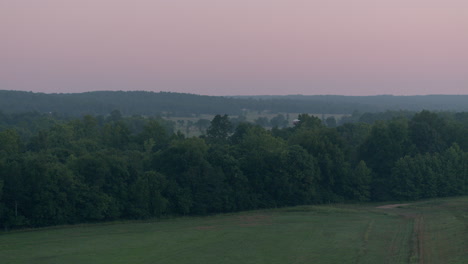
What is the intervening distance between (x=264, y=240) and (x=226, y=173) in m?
20.9

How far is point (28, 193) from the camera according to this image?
48781 mm

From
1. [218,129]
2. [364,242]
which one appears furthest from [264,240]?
[218,129]

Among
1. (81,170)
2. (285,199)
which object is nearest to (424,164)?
(285,199)

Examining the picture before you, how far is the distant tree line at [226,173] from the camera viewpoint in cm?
4975

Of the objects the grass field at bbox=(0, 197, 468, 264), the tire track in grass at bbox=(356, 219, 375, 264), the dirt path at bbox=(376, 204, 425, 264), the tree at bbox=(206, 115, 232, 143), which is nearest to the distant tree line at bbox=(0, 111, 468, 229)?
the grass field at bbox=(0, 197, 468, 264)

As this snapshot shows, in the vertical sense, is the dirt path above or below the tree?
below

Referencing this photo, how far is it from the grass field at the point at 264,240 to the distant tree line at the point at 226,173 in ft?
8.75

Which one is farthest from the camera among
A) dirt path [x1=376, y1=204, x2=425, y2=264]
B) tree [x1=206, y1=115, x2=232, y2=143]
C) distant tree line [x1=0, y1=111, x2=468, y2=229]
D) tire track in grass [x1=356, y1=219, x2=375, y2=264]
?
tree [x1=206, y1=115, x2=232, y2=143]

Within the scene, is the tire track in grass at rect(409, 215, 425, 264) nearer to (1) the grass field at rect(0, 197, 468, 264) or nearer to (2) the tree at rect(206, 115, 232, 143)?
(1) the grass field at rect(0, 197, 468, 264)

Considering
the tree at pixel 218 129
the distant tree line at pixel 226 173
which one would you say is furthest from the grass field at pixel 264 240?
the tree at pixel 218 129

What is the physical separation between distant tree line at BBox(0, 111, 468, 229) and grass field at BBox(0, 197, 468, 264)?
267 cm

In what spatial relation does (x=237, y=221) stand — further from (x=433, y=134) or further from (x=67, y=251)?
(x=433, y=134)

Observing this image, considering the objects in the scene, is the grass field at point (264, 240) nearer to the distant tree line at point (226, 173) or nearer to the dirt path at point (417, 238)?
the dirt path at point (417, 238)

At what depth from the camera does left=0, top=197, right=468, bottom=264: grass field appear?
33.4 metres
